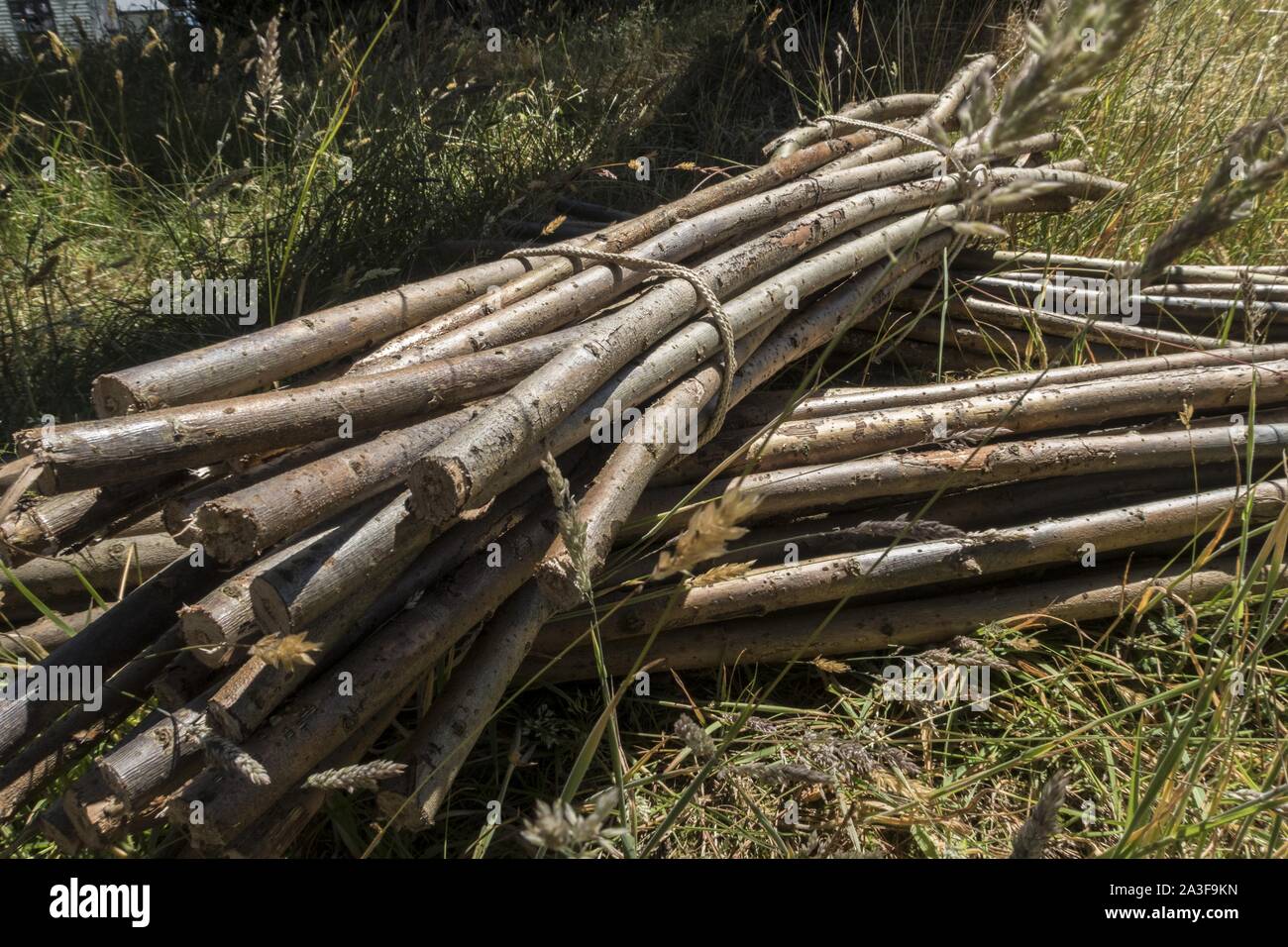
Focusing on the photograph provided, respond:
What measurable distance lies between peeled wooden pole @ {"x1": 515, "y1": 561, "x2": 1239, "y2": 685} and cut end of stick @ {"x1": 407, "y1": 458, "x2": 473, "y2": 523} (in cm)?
71

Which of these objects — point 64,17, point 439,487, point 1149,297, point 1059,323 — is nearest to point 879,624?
point 439,487

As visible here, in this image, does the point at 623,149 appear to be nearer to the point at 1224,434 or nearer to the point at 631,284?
the point at 631,284

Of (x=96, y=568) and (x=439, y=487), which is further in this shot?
(x=96, y=568)

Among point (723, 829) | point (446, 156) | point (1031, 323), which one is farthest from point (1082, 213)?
point (723, 829)

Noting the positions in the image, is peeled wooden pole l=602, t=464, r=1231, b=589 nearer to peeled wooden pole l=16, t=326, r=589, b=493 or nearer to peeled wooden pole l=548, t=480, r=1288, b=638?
peeled wooden pole l=548, t=480, r=1288, b=638

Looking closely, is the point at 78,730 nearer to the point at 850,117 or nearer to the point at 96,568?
the point at 96,568

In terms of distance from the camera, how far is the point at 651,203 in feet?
15.8

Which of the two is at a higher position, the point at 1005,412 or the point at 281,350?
the point at 281,350

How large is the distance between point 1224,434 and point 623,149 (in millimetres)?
3314

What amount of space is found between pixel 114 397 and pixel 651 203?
3.26m

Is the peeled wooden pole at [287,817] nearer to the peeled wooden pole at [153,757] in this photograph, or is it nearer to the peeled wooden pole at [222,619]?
the peeled wooden pole at [153,757]

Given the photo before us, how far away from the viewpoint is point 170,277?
3.93 meters

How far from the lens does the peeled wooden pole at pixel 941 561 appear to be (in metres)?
2.57

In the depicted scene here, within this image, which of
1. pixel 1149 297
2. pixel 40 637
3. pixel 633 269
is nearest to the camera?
pixel 40 637
